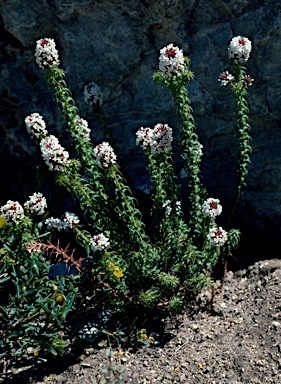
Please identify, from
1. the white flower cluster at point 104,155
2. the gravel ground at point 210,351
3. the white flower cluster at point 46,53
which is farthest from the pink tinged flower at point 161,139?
the gravel ground at point 210,351

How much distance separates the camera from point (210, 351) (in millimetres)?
3990

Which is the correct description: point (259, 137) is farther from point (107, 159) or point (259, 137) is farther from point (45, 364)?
point (45, 364)

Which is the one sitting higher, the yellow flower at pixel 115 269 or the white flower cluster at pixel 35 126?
the white flower cluster at pixel 35 126

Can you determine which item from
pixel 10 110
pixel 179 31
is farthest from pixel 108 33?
pixel 10 110

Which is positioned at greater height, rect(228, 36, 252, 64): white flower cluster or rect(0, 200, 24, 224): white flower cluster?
rect(228, 36, 252, 64): white flower cluster

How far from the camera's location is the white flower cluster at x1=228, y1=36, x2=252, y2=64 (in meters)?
4.08

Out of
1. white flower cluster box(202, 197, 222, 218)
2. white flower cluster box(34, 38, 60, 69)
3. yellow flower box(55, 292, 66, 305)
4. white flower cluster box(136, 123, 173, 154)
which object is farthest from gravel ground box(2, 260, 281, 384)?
white flower cluster box(34, 38, 60, 69)

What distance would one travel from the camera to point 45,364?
160 inches

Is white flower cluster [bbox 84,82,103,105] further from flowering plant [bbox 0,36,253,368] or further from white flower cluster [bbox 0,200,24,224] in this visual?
A: white flower cluster [bbox 0,200,24,224]

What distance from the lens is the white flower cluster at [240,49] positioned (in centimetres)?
408

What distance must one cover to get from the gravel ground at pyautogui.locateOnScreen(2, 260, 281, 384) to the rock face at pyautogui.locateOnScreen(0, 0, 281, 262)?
2.03ft

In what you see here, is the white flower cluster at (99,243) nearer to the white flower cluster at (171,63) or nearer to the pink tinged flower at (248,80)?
the white flower cluster at (171,63)

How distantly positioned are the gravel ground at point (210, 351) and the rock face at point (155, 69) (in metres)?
0.62

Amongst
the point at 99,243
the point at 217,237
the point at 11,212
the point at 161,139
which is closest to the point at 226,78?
the point at 161,139
